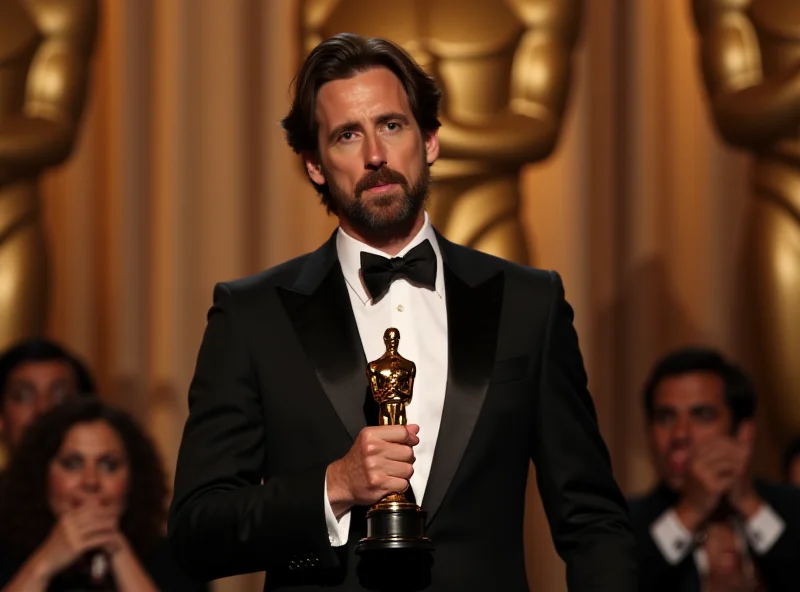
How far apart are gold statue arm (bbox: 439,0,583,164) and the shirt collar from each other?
160 cm

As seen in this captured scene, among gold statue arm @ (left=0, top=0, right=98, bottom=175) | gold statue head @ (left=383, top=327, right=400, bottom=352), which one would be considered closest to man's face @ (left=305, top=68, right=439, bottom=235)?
gold statue head @ (left=383, top=327, right=400, bottom=352)

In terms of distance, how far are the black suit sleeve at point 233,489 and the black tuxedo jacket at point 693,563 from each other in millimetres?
1400

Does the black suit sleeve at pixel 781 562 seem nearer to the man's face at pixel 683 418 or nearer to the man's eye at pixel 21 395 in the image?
the man's face at pixel 683 418

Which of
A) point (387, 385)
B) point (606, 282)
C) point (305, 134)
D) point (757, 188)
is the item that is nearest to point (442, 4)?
point (757, 188)

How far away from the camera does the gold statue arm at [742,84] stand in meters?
3.18

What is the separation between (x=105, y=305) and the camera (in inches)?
159

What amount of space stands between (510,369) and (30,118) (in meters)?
2.03

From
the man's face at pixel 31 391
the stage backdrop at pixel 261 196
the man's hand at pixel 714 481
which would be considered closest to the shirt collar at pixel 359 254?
the man's hand at pixel 714 481

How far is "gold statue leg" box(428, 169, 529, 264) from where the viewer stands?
3188mm

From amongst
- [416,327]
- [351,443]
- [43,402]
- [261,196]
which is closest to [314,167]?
[416,327]

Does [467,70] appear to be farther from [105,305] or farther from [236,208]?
[105,305]

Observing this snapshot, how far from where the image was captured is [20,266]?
3316 mm

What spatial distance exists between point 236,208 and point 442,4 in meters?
0.99

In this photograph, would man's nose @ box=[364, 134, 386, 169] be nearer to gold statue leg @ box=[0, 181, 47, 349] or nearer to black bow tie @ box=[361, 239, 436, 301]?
black bow tie @ box=[361, 239, 436, 301]
